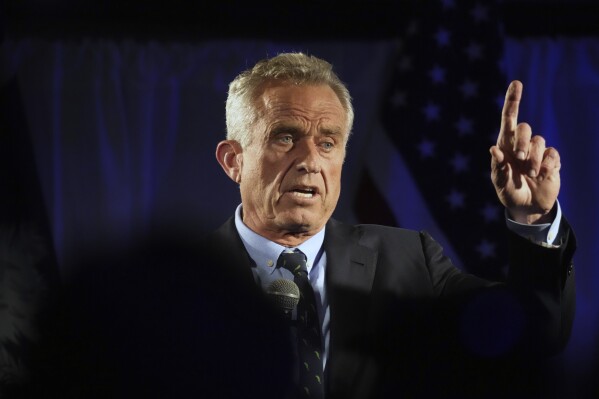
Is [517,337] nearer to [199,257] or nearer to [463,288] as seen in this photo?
[463,288]

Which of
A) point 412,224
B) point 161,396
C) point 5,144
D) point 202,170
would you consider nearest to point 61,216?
point 5,144

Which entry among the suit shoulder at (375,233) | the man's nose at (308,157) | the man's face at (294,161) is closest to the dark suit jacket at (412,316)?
the suit shoulder at (375,233)

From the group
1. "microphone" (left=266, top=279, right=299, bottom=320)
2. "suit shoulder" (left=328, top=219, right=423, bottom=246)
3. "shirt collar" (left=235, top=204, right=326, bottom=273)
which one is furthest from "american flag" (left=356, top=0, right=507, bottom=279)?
"microphone" (left=266, top=279, right=299, bottom=320)

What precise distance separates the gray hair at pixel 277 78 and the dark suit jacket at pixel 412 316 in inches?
12.8

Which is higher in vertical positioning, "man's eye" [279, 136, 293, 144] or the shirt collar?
"man's eye" [279, 136, 293, 144]

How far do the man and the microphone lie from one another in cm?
12

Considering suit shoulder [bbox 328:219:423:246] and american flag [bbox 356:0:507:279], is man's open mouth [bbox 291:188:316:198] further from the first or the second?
american flag [bbox 356:0:507:279]

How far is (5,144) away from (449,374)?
1884 millimetres

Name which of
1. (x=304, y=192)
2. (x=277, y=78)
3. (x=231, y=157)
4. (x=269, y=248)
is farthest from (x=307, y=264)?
(x=277, y=78)

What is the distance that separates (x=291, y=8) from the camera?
3.19 meters

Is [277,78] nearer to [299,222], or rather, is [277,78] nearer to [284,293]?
[299,222]

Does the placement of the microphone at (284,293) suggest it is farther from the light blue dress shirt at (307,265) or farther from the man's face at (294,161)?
the man's face at (294,161)

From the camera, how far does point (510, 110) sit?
2.24 metres

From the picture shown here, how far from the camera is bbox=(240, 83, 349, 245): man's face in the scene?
8.23 feet
